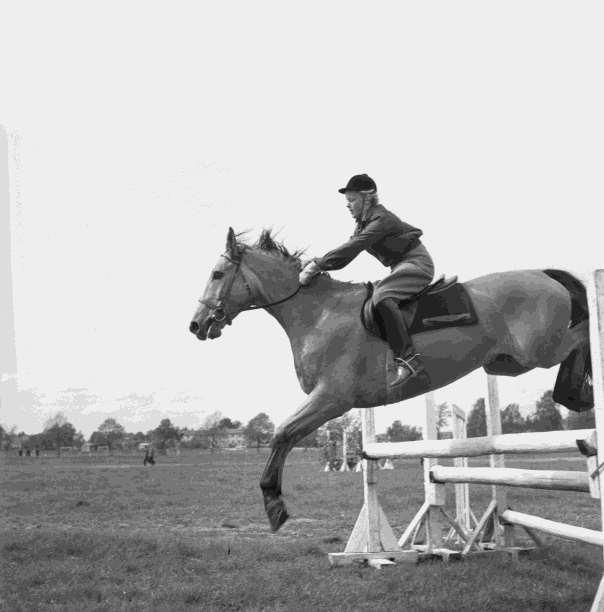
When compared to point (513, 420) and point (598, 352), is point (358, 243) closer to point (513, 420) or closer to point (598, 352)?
point (598, 352)

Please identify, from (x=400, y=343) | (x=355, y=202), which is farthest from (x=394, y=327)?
(x=355, y=202)

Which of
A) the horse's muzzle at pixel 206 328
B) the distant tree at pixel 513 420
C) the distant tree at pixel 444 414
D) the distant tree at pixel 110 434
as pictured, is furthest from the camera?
the distant tree at pixel 110 434

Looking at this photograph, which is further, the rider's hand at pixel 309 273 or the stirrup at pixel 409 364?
the rider's hand at pixel 309 273

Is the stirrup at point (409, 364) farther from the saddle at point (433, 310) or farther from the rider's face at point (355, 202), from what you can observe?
A: the rider's face at point (355, 202)

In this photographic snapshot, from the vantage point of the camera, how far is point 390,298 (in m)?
4.62

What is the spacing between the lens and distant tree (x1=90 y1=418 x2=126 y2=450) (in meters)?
89.8

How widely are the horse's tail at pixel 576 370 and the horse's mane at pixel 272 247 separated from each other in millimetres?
1786

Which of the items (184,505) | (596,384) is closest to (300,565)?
(596,384)

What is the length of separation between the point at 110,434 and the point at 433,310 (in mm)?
89652

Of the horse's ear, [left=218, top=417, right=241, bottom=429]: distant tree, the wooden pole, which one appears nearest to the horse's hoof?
the horse's ear

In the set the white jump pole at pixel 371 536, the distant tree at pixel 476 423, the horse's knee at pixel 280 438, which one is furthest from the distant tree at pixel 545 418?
the horse's knee at pixel 280 438

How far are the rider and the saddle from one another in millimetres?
57

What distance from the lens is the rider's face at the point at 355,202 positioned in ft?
15.7

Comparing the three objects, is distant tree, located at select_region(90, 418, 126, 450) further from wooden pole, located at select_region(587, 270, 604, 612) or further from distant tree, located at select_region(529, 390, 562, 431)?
wooden pole, located at select_region(587, 270, 604, 612)
